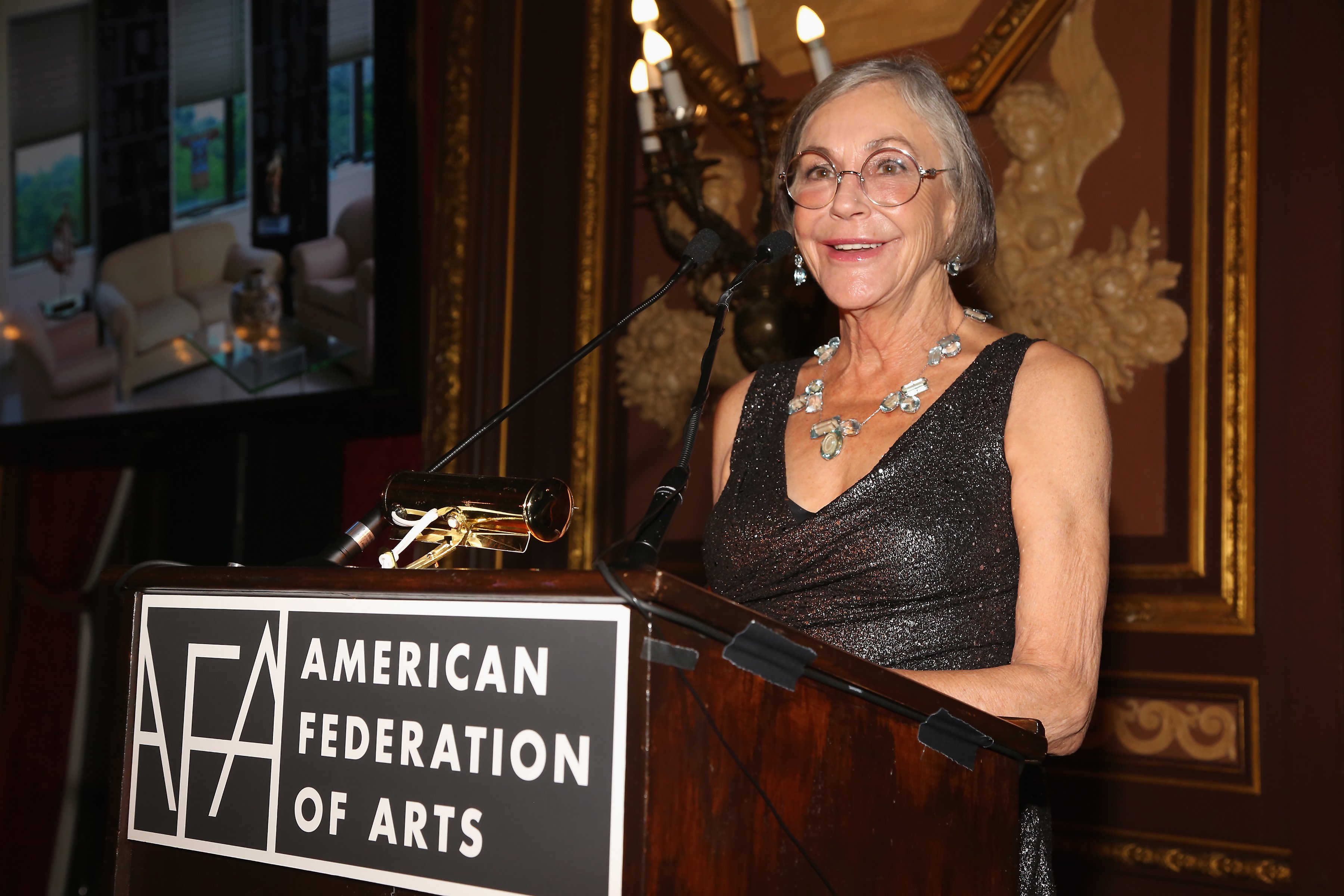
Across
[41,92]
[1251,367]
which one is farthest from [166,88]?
[1251,367]

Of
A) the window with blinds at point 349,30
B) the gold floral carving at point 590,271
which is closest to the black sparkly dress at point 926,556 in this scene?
the gold floral carving at point 590,271

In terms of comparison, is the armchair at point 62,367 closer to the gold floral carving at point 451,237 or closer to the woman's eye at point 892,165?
the gold floral carving at point 451,237

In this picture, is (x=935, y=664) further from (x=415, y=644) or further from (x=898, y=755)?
(x=415, y=644)

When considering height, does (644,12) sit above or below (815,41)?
above

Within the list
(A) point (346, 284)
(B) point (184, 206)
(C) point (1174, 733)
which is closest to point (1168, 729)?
(C) point (1174, 733)

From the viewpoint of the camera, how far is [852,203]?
1658 millimetres

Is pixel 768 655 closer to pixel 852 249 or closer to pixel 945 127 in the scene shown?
pixel 852 249

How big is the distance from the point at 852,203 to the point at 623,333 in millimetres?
1944

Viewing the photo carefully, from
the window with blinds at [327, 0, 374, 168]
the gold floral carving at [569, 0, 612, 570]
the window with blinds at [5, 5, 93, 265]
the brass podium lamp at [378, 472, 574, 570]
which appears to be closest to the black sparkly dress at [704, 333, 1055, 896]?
the brass podium lamp at [378, 472, 574, 570]

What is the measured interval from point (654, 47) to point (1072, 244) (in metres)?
1.07

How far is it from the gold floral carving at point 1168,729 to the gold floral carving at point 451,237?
6.69 ft

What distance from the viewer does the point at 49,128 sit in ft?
15.2

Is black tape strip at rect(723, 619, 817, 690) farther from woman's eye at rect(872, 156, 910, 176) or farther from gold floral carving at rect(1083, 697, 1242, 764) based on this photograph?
gold floral carving at rect(1083, 697, 1242, 764)

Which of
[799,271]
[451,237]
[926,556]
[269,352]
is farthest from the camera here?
[269,352]
